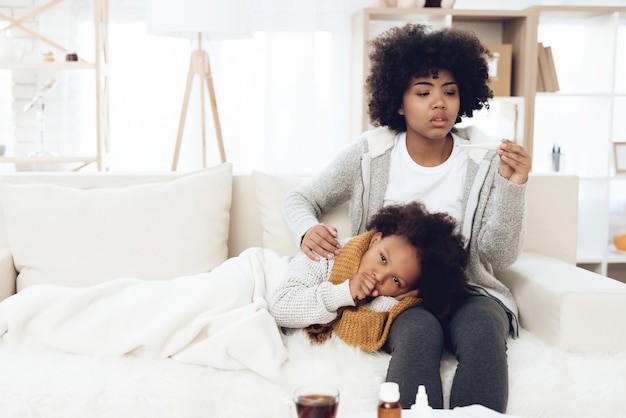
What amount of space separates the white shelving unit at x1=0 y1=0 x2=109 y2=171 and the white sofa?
136 centimetres

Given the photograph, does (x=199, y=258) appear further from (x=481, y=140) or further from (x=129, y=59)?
(x=129, y=59)

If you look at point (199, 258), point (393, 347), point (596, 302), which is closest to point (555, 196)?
point (596, 302)

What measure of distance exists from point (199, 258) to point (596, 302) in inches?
40.4

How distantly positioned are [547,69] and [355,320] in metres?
2.58

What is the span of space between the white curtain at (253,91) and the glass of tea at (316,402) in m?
3.11

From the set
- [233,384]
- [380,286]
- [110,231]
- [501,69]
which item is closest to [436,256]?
[380,286]

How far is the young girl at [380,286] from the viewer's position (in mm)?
1739

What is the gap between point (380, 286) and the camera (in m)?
1.78

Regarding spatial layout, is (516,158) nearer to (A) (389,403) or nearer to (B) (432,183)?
(B) (432,183)

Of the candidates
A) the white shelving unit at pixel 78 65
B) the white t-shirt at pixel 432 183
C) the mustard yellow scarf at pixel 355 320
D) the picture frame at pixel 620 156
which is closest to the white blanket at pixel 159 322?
the mustard yellow scarf at pixel 355 320

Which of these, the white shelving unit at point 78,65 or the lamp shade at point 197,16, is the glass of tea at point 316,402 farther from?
the white shelving unit at point 78,65

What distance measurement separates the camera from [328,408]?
1007mm

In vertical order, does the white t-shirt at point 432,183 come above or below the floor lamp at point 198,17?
below

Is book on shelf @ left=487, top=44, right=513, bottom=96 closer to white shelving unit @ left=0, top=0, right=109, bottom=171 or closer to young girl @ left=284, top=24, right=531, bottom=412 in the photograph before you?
young girl @ left=284, top=24, right=531, bottom=412
